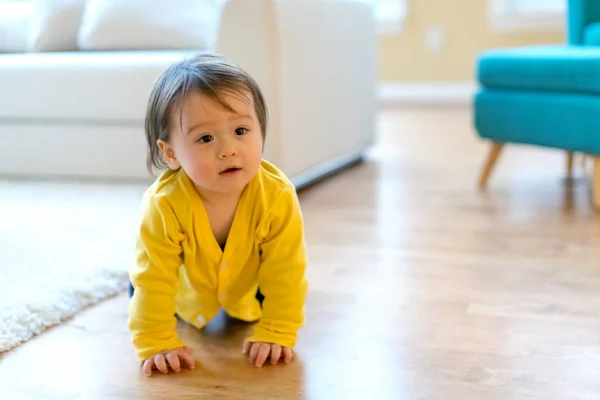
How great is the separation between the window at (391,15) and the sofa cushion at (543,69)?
2262 millimetres

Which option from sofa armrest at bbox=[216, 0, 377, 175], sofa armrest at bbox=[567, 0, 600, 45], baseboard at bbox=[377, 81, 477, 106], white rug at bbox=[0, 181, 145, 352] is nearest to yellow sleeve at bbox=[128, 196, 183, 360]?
white rug at bbox=[0, 181, 145, 352]

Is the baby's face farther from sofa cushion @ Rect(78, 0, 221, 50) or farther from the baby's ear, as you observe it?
sofa cushion @ Rect(78, 0, 221, 50)

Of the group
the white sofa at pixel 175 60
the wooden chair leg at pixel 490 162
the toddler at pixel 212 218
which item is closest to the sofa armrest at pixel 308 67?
the white sofa at pixel 175 60

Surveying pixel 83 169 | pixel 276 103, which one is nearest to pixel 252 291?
pixel 276 103

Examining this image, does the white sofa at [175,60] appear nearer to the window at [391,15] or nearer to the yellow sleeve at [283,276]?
the yellow sleeve at [283,276]

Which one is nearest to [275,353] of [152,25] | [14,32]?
[152,25]

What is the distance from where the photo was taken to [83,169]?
8.21 feet

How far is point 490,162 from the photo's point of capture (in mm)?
2307

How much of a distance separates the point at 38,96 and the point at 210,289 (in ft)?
5.07

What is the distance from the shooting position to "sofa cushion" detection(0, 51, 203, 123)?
2.31m

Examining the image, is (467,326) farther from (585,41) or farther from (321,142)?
(585,41)

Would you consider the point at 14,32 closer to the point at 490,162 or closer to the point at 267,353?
the point at 490,162

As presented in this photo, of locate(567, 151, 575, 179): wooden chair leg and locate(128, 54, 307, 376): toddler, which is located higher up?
locate(128, 54, 307, 376): toddler

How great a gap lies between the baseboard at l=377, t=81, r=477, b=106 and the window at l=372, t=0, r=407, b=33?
328 mm
